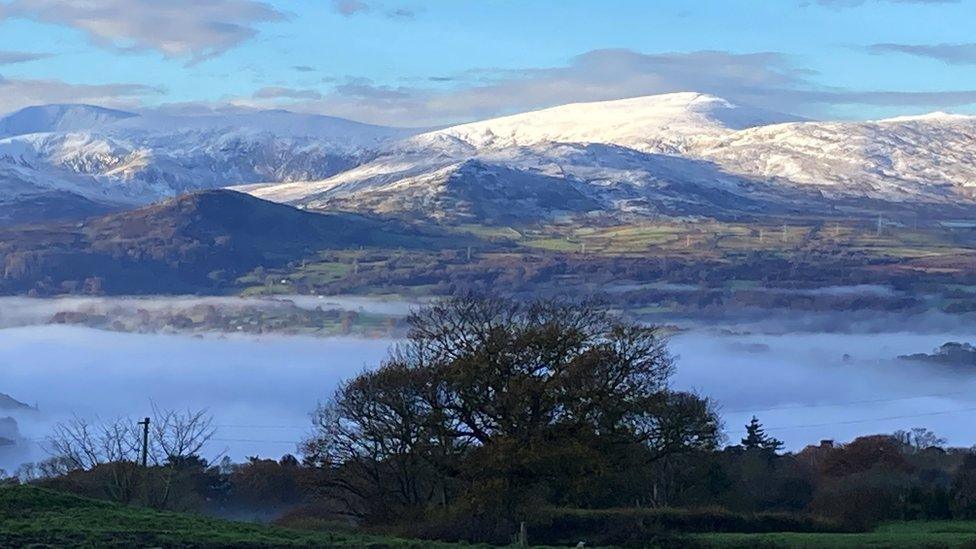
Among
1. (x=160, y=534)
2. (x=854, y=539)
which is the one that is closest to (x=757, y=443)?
(x=854, y=539)

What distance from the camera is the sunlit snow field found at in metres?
111

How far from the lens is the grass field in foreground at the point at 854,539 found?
28.5 metres

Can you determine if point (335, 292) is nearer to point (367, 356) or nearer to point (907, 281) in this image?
point (367, 356)

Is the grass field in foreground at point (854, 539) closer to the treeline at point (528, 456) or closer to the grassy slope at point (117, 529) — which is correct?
the treeline at point (528, 456)

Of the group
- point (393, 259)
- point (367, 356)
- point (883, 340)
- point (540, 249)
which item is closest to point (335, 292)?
point (393, 259)

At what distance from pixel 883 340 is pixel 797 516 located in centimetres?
13910

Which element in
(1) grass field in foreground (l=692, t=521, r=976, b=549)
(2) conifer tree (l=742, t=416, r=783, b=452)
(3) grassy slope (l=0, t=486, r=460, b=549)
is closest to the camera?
(3) grassy slope (l=0, t=486, r=460, b=549)

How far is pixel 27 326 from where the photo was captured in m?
192

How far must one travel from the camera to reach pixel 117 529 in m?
24.7

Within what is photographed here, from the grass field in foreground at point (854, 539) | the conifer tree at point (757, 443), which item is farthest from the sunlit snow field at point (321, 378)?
the grass field in foreground at point (854, 539)

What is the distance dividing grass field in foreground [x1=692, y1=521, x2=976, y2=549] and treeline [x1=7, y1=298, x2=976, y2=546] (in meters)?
1.47

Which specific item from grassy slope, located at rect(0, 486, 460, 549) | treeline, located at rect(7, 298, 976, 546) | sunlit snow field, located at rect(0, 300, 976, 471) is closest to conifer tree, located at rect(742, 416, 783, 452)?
treeline, located at rect(7, 298, 976, 546)

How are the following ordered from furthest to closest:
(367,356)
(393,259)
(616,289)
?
(393,259)
(616,289)
(367,356)

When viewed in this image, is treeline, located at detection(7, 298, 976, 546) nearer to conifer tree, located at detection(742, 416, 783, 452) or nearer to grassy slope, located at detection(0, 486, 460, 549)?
grassy slope, located at detection(0, 486, 460, 549)
